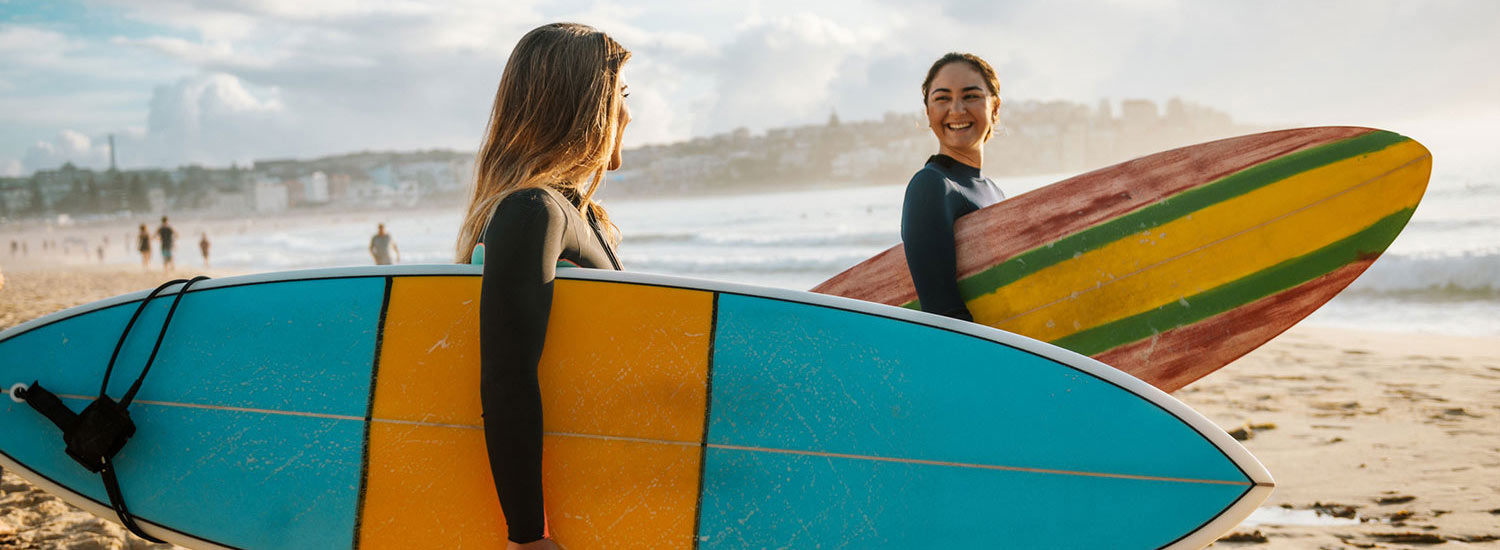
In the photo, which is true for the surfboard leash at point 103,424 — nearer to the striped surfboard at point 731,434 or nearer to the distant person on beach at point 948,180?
the striped surfboard at point 731,434

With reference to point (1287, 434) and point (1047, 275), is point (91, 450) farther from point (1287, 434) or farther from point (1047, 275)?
point (1287, 434)

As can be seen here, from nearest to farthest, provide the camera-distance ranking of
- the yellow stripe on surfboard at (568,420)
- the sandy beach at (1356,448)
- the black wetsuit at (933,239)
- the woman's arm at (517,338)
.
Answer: the woman's arm at (517,338), the yellow stripe on surfboard at (568,420), the black wetsuit at (933,239), the sandy beach at (1356,448)

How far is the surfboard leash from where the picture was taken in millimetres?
1631

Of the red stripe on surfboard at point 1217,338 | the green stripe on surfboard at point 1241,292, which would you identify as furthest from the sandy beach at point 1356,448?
the green stripe on surfboard at point 1241,292

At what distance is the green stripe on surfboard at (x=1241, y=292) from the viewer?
2.09 metres

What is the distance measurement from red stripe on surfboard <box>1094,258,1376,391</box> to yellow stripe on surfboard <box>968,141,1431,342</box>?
9 cm

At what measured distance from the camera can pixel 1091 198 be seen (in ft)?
7.27

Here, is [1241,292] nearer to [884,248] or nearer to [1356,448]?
[1356,448]

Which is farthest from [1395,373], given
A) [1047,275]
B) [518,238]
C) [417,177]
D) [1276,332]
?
[417,177]

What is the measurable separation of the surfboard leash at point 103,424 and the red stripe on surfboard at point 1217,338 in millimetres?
2125

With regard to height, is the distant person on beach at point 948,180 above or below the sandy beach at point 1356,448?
above

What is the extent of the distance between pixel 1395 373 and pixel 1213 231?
3.99 m

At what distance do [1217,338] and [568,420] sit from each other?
1670 mm

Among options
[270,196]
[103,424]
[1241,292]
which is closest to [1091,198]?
[1241,292]
